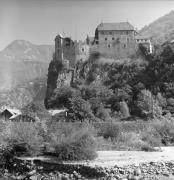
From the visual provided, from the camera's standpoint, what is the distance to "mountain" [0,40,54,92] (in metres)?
105

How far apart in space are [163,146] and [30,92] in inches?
3039

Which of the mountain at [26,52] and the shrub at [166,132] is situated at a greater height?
the mountain at [26,52]

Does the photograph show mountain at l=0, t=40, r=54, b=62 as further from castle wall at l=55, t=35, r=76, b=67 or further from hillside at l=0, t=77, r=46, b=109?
castle wall at l=55, t=35, r=76, b=67

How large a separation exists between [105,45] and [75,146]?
34374 mm

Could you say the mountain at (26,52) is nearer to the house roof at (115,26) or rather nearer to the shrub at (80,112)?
the house roof at (115,26)

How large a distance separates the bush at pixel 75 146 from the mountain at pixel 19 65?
82.0m

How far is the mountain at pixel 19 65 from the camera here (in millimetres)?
105262

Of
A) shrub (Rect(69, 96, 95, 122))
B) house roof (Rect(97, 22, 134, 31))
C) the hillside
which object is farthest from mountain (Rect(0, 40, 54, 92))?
shrub (Rect(69, 96, 95, 122))

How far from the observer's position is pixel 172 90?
39.4 meters

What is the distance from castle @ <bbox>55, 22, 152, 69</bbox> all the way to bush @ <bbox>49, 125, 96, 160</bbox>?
33.4 metres

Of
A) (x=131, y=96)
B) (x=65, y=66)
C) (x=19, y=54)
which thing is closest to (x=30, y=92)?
(x=19, y=54)

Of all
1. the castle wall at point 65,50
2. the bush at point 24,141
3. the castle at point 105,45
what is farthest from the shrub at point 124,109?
the bush at point 24,141

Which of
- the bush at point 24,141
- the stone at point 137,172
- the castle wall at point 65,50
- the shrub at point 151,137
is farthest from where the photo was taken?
the castle wall at point 65,50

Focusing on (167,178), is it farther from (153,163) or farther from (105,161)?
(105,161)
